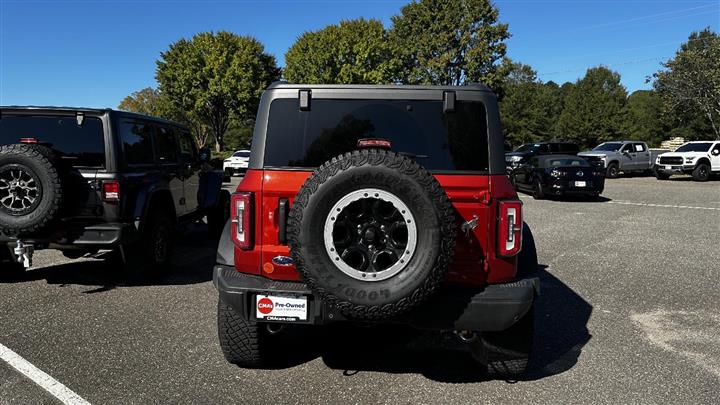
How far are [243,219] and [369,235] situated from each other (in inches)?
33.7

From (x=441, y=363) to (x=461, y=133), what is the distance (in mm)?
1684

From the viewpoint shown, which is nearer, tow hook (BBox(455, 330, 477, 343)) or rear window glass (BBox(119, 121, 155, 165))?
tow hook (BBox(455, 330, 477, 343))

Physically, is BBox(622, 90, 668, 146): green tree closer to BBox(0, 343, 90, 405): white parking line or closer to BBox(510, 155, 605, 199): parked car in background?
BBox(510, 155, 605, 199): parked car in background

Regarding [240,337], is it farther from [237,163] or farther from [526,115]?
[526,115]

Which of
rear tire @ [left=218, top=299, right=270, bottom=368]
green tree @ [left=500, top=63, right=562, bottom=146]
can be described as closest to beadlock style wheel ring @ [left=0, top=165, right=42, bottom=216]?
rear tire @ [left=218, top=299, right=270, bottom=368]

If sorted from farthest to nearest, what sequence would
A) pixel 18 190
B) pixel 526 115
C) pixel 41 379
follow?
1. pixel 526 115
2. pixel 18 190
3. pixel 41 379

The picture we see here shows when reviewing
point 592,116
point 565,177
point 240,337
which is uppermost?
point 592,116

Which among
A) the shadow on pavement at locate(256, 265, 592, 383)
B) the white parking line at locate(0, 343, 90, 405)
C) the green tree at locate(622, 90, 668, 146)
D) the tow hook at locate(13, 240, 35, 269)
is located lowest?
the shadow on pavement at locate(256, 265, 592, 383)

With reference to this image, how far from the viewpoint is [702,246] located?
8.16 metres

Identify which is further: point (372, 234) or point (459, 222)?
point (459, 222)

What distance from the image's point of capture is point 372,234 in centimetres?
272

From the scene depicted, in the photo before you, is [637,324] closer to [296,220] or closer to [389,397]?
[389,397]

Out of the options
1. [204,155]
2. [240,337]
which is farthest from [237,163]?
[240,337]

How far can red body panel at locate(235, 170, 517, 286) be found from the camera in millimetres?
2961
